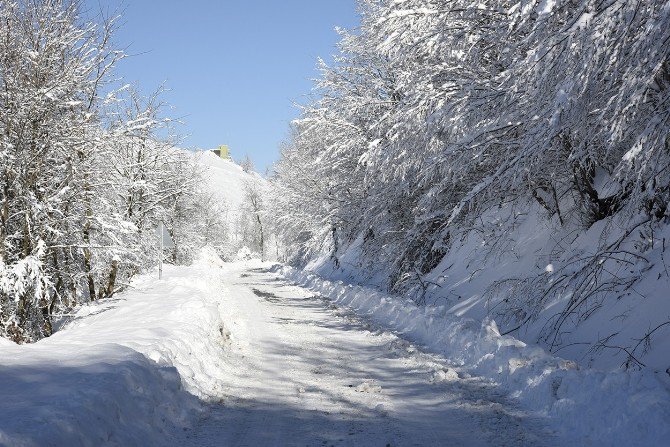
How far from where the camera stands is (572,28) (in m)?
4.92

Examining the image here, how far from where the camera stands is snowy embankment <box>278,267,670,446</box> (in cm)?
429

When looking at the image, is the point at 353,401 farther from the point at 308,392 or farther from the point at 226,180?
the point at 226,180

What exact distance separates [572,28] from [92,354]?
6236mm

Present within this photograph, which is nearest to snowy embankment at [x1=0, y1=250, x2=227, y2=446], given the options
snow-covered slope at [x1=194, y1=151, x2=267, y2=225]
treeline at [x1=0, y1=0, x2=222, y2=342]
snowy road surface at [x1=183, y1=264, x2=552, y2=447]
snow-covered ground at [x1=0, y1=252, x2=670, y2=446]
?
snow-covered ground at [x1=0, y1=252, x2=670, y2=446]

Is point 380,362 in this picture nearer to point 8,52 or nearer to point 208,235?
point 8,52

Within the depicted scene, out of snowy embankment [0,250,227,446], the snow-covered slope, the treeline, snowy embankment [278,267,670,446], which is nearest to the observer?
snowy embankment [0,250,227,446]

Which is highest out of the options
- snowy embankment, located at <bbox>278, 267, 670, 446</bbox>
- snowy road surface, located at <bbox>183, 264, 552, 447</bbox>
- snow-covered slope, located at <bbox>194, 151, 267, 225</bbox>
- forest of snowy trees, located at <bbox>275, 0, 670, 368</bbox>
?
snow-covered slope, located at <bbox>194, 151, 267, 225</bbox>

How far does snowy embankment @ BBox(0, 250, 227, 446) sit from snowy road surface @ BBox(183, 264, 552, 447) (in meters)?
0.40

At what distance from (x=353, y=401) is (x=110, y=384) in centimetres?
276

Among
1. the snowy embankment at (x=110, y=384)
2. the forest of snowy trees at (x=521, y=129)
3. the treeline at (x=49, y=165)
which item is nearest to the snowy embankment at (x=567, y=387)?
the forest of snowy trees at (x=521, y=129)

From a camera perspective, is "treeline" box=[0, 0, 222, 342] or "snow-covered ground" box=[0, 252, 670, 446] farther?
"treeline" box=[0, 0, 222, 342]

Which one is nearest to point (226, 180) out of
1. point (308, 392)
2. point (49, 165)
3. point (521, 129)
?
point (49, 165)

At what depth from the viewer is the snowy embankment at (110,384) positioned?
3.90 m

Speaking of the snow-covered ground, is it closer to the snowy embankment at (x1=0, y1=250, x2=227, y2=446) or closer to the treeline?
the snowy embankment at (x1=0, y1=250, x2=227, y2=446)
